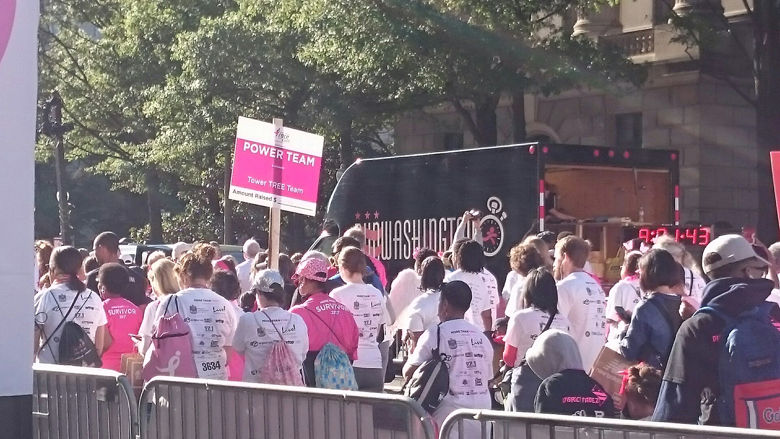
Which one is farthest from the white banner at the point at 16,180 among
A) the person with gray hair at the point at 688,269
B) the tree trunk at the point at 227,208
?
the tree trunk at the point at 227,208

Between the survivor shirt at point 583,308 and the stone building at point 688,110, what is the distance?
1944 cm

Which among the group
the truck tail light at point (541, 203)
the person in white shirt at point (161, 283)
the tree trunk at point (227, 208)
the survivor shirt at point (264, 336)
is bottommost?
the survivor shirt at point (264, 336)

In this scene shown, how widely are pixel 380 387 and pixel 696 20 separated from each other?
17.5 m

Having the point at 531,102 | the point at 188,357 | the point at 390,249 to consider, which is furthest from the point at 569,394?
the point at 531,102

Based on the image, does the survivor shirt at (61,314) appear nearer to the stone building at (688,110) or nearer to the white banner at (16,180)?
the white banner at (16,180)

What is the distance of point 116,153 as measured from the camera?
40844 millimetres

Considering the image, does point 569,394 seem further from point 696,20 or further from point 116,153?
point 116,153

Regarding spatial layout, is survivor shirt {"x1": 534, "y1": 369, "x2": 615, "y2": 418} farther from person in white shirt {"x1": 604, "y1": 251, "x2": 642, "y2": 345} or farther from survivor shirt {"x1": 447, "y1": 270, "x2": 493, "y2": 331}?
survivor shirt {"x1": 447, "y1": 270, "x2": 493, "y2": 331}

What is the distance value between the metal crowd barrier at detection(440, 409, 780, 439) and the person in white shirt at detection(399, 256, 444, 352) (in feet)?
12.9

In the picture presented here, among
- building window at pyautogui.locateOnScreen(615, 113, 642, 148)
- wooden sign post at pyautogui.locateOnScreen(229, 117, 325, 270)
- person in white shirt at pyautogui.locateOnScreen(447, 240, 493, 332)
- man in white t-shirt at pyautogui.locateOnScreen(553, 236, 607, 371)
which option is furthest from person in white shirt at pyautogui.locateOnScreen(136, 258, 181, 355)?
building window at pyautogui.locateOnScreen(615, 113, 642, 148)

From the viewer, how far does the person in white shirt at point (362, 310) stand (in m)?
9.35

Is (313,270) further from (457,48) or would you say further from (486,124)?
(486,124)

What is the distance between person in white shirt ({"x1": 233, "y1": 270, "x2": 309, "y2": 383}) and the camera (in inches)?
301

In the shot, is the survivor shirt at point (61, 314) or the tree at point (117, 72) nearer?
the survivor shirt at point (61, 314)
